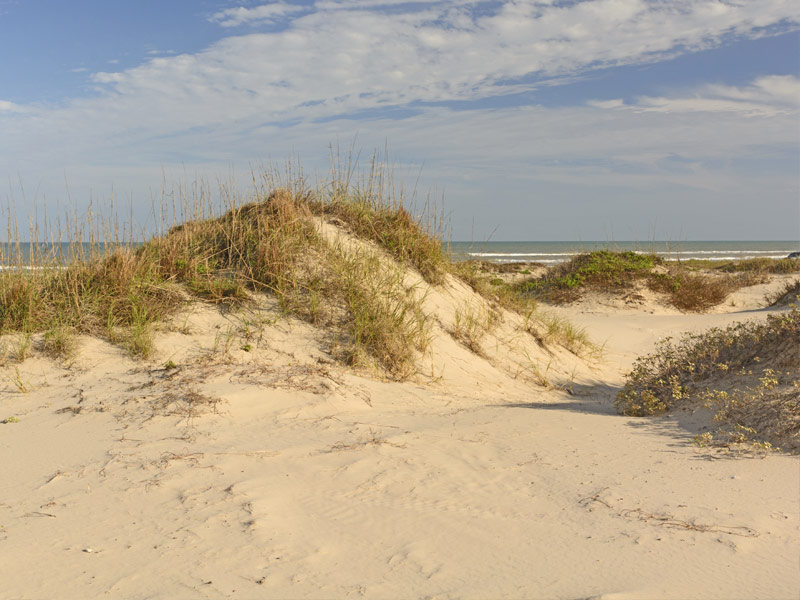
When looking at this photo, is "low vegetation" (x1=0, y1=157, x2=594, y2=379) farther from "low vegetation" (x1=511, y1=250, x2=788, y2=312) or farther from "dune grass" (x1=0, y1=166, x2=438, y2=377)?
"low vegetation" (x1=511, y1=250, x2=788, y2=312)

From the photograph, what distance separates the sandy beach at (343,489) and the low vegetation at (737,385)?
213 millimetres

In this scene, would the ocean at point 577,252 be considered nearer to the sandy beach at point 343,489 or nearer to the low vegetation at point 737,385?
the low vegetation at point 737,385

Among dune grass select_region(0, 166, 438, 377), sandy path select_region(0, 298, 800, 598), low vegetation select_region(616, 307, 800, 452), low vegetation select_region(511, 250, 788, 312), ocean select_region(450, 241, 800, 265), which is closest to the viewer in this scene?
sandy path select_region(0, 298, 800, 598)

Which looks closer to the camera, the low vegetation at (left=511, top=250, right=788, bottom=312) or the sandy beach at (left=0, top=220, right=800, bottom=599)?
the sandy beach at (left=0, top=220, right=800, bottom=599)

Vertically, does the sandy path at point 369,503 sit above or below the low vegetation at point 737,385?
below

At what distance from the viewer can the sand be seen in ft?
8.86

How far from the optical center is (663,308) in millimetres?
13734

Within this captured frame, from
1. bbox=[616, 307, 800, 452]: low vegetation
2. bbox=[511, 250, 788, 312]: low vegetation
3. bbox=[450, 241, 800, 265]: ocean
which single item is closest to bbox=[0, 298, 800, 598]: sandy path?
bbox=[616, 307, 800, 452]: low vegetation

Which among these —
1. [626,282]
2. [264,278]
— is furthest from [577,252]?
[264,278]

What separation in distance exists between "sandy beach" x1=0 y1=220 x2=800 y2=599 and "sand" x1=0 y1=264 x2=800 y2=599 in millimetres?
14

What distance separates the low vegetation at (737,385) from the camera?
4137mm

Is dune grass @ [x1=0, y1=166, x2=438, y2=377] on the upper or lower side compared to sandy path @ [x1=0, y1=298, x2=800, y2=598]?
upper

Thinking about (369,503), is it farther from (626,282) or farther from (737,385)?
(626,282)

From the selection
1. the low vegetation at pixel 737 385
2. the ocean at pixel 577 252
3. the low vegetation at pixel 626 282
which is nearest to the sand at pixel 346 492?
the low vegetation at pixel 737 385
